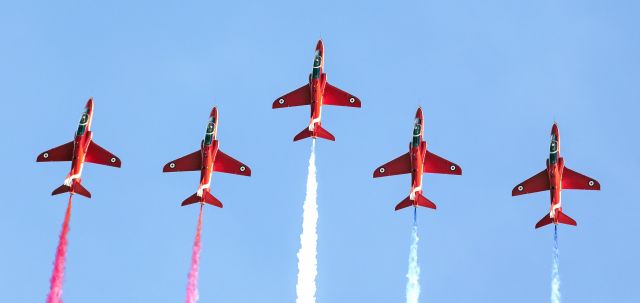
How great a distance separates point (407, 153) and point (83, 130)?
25756mm

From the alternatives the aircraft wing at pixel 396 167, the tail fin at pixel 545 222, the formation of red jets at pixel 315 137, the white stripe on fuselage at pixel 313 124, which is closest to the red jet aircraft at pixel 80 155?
the formation of red jets at pixel 315 137

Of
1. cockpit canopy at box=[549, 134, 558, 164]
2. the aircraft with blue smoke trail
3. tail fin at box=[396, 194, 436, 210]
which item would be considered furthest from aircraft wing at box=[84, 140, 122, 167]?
cockpit canopy at box=[549, 134, 558, 164]

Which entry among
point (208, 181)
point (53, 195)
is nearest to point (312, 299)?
point (208, 181)

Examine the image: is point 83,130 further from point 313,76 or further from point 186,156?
point 313,76

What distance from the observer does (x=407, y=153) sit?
149250mm

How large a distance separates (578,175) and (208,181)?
29471 millimetres

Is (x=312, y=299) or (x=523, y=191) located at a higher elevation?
(x=523, y=191)

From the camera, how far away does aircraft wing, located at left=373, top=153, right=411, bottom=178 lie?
149875 millimetres

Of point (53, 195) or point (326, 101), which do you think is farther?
point (326, 101)

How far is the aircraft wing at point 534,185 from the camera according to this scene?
149000 mm

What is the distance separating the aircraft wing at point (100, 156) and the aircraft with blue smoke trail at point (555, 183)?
3212 centimetres

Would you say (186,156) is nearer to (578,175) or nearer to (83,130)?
A: (83,130)

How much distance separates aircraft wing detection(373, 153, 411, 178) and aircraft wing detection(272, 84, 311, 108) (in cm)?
813

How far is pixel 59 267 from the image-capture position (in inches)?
5635
